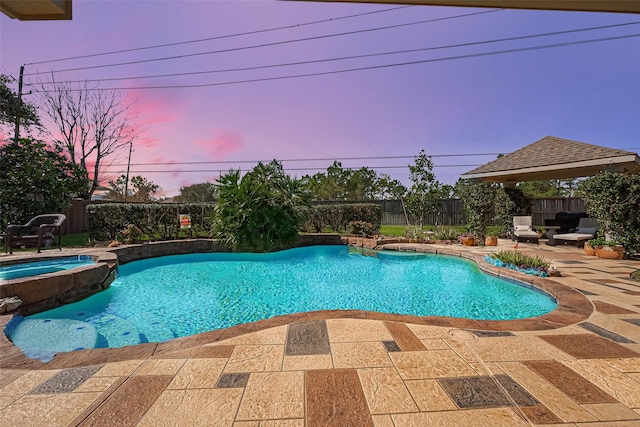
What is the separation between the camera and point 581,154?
8.52m

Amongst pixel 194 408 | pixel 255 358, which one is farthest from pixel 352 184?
pixel 194 408

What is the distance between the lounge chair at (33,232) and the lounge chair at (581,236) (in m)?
14.1

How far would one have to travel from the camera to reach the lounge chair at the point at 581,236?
8.72 metres

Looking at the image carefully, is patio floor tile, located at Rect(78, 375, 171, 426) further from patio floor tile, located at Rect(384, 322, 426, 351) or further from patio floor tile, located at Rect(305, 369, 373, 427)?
patio floor tile, located at Rect(384, 322, 426, 351)

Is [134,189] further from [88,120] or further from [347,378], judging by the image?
[347,378]

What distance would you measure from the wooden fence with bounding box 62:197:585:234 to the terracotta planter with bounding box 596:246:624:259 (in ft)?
23.7

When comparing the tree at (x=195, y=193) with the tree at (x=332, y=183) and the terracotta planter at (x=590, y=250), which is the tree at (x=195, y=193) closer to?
the tree at (x=332, y=183)

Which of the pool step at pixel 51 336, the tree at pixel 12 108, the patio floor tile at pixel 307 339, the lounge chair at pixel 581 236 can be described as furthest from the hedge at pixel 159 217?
the patio floor tile at pixel 307 339

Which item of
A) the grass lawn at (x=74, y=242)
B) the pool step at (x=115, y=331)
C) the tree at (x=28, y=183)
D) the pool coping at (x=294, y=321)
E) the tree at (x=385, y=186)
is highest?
the tree at (x=385, y=186)

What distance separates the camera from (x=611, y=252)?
22.0 feet

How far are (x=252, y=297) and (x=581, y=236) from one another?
10047 mm

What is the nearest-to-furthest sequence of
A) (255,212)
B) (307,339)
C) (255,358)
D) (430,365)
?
(430,365), (255,358), (307,339), (255,212)

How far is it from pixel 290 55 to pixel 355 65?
289 cm

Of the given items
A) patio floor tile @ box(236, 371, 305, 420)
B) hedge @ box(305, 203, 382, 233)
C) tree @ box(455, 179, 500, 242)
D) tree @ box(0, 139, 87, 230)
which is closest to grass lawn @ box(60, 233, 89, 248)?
tree @ box(0, 139, 87, 230)
